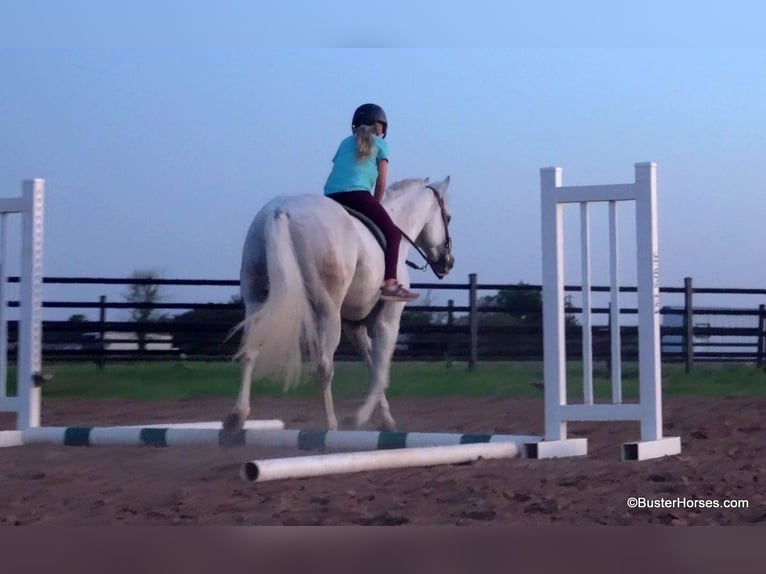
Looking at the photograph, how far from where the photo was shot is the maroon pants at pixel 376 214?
6.50 m

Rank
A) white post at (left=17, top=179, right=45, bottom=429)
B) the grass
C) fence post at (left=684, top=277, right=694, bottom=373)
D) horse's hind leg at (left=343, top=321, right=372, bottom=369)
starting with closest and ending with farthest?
1. white post at (left=17, top=179, right=45, bottom=429)
2. horse's hind leg at (left=343, top=321, right=372, bottom=369)
3. the grass
4. fence post at (left=684, top=277, right=694, bottom=373)

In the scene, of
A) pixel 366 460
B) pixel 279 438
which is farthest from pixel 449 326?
pixel 366 460

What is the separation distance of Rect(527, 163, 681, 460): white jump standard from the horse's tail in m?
1.29

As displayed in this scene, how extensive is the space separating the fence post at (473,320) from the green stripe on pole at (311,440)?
842 centimetres

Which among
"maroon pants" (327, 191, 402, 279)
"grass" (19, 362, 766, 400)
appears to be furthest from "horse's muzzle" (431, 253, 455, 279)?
"grass" (19, 362, 766, 400)

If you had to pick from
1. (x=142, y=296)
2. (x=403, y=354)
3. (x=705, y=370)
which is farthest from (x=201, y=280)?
(x=705, y=370)

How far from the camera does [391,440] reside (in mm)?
5789

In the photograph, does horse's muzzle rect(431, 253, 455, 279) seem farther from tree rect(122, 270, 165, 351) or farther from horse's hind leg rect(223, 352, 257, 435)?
tree rect(122, 270, 165, 351)


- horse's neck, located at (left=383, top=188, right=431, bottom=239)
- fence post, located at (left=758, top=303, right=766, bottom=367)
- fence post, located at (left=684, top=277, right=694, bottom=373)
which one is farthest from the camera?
fence post, located at (left=758, top=303, right=766, bottom=367)

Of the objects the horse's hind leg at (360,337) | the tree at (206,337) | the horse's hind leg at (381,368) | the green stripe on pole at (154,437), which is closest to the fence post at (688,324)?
the tree at (206,337)

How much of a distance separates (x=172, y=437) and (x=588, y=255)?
8.10 ft

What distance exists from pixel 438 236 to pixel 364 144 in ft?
4.67

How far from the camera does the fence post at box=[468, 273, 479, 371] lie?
14.2 metres

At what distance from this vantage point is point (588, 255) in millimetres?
5957
